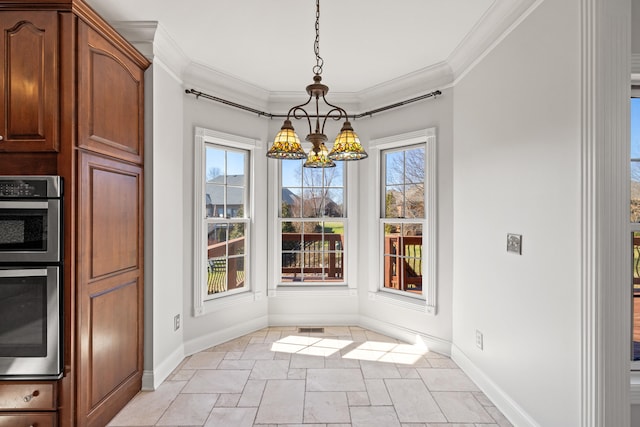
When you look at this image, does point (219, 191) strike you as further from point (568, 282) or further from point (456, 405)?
point (568, 282)

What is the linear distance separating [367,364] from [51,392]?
7.97 ft

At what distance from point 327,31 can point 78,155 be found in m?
2.06

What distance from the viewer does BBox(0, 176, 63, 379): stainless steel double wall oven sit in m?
2.04

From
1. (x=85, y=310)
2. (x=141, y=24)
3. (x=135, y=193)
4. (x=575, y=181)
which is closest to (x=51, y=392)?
(x=85, y=310)

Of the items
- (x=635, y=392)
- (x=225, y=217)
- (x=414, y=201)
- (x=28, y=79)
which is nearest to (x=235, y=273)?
(x=225, y=217)

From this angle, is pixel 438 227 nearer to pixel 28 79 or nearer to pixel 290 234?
pixel 290 234

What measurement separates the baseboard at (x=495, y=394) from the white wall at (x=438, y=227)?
0.29m

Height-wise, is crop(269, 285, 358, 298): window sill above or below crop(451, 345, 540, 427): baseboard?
above

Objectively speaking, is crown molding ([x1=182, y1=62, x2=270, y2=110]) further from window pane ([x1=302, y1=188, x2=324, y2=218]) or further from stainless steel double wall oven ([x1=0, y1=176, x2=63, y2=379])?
stainless steel double wall oven ([x1=0, y1=176, x2=63, y2=379])

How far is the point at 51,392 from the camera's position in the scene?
2.07 m

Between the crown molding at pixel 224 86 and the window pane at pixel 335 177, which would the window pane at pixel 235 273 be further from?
the crown molding at pixel 224 86

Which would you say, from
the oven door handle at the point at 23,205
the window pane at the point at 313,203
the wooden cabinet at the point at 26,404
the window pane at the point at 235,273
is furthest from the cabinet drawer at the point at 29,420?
the window pane at the point at 313,203

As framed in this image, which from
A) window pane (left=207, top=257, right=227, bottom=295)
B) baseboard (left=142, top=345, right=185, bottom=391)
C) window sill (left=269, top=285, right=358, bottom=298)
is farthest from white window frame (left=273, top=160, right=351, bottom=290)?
baseboard (left=142, top=345, right=185, bottom=391)

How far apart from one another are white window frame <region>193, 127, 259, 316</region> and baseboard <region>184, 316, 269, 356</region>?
0.29 meters
